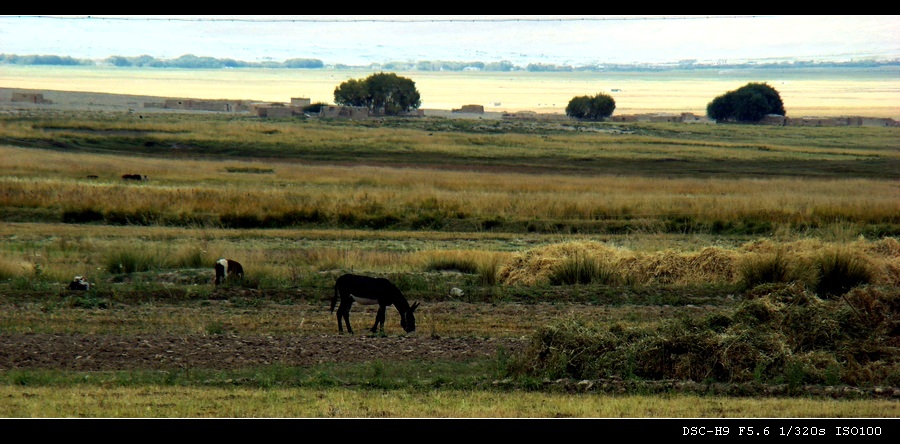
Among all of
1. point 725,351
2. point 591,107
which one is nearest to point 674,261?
point 725,351

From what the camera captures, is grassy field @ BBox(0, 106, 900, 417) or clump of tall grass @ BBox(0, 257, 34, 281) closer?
grassy field @ BBox(0, 106, 900, 417)

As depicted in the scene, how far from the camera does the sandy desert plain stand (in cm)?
4359

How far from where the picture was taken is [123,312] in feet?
43.4

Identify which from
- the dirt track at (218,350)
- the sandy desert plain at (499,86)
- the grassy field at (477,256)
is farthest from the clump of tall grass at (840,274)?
the sandy desert plain at (499,86)

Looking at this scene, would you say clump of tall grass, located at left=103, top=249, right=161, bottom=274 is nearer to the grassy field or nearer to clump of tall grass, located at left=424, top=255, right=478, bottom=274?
the grassy field

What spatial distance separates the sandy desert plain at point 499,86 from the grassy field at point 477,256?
3.97 meters

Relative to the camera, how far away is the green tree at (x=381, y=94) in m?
87.7

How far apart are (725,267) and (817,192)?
20347 mm

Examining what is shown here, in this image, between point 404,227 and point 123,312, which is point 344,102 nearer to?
point 404,227

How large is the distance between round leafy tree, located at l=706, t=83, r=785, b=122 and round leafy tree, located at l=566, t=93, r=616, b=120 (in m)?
10.6

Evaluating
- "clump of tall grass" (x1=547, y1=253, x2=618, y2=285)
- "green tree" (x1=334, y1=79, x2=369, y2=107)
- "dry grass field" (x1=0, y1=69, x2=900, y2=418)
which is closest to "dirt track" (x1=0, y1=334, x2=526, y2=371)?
"dry grass field" (x1=0, y1=69, x2=900, y2=418)

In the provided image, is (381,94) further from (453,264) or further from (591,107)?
(453,264)

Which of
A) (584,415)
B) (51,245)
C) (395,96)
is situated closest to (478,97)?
(395,96)
